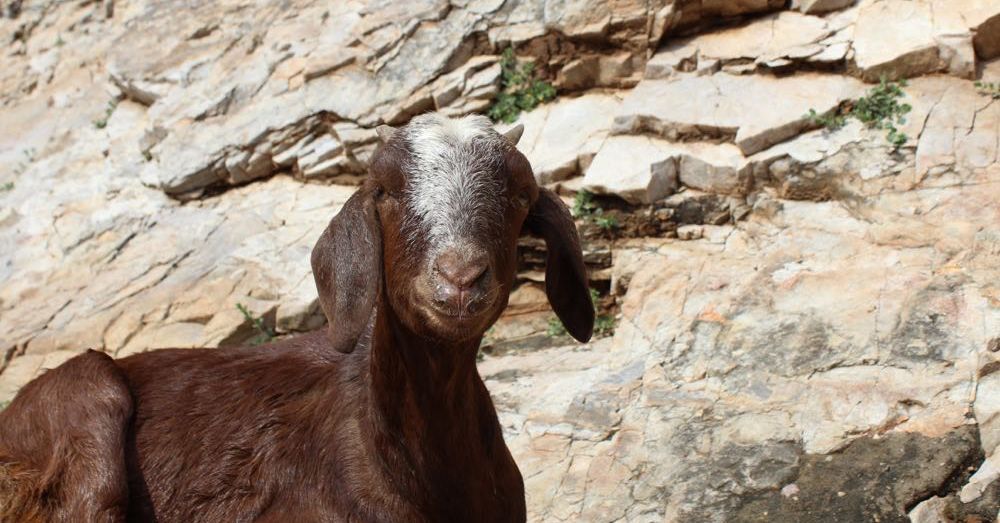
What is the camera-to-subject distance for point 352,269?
13.3 feet

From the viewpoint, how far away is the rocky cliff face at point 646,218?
214 inches

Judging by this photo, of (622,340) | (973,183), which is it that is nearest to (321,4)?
(622,340)

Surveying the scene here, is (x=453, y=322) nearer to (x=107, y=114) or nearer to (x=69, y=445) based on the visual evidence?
(x=69, y=445)

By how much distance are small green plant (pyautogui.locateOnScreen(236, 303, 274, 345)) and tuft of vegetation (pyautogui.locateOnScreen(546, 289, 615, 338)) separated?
1.95 metres

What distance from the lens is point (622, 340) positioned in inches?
262

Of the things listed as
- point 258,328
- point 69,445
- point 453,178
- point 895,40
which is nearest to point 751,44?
point 895,40

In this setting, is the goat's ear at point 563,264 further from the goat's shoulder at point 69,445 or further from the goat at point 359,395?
the goat's shoulder at point 69,445

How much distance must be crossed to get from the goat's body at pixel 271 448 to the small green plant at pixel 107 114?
19.7 ft

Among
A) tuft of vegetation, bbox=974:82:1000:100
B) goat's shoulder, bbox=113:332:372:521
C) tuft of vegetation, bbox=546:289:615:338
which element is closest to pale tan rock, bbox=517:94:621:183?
tuft of vegetation, bbox=546:289:615:338

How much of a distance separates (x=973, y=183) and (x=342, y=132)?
4.64 metres

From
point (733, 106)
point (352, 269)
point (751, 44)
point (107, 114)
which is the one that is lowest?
point (107, 114)

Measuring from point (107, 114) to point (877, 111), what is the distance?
7.05m

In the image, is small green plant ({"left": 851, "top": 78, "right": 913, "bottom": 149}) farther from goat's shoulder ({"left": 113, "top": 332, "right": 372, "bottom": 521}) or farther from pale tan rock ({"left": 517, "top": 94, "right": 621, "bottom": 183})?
goat's shoulder ({"left": 113, "top": 332, "right": 372, "bottom": 521})

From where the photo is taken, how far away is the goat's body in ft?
13.9
